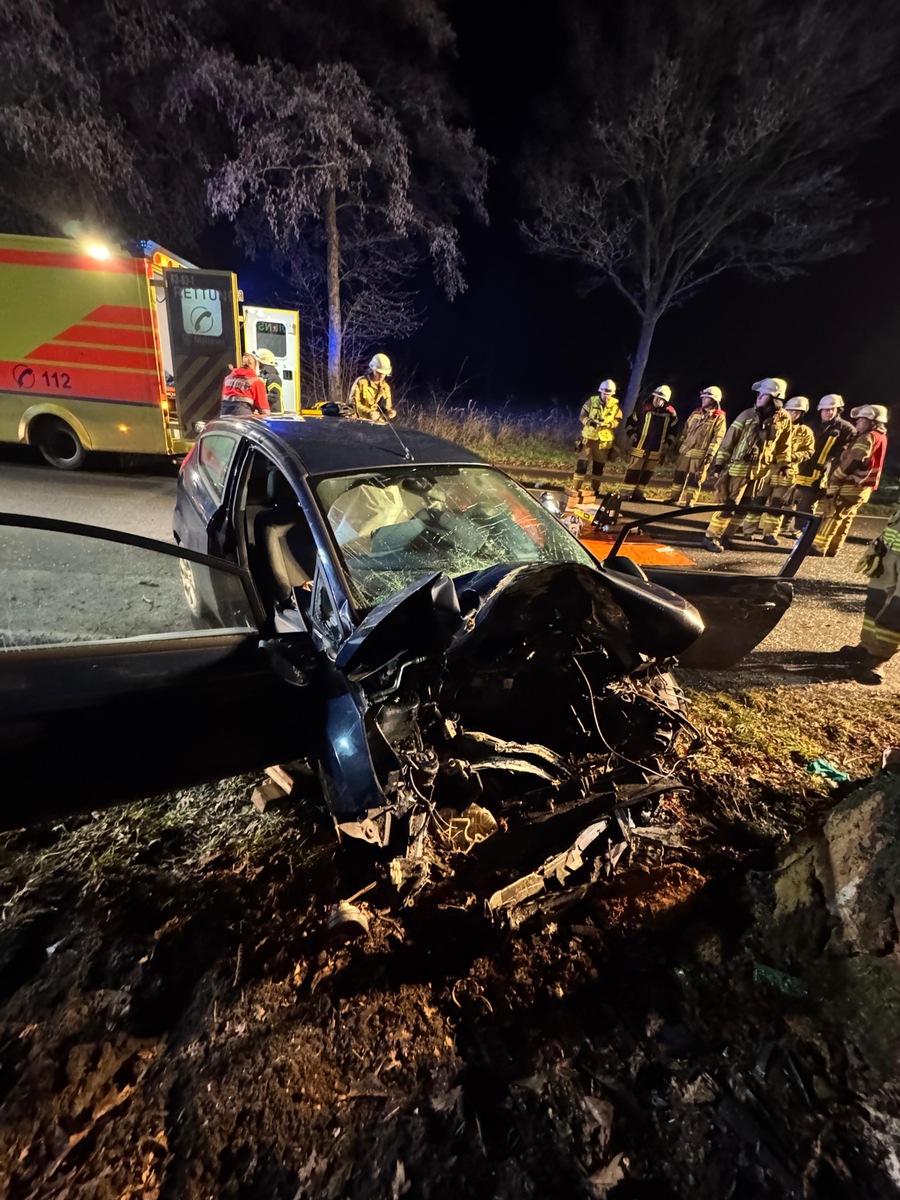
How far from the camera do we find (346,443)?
9.52ft

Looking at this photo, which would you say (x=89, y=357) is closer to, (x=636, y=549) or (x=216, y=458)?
(x=216, y=458)

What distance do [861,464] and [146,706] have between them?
25.0 ft

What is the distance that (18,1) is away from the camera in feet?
29.2

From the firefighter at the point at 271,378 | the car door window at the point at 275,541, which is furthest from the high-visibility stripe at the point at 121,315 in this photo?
the car door window at the point at 275,541

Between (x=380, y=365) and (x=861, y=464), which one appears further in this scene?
(x=380, y=365)

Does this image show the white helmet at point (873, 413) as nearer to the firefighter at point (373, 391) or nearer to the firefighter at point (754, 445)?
the firefighter at point (754, 445)

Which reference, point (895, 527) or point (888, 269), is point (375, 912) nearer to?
point (895, 527)

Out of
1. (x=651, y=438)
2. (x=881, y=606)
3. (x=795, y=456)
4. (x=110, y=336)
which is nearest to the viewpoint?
(x=881, y=606)

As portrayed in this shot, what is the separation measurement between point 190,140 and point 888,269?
23721mm

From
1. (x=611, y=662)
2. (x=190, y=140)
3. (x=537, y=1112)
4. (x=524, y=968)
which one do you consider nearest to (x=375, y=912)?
(x=524, y=968)

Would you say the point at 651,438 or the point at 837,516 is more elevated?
the point at 651,438

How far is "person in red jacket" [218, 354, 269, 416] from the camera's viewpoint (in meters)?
6.47

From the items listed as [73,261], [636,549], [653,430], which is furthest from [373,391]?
[653,430]

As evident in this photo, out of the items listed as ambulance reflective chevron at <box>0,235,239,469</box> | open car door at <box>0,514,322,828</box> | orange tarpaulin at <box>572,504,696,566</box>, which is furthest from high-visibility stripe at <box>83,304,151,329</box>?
orange tarpaulin at <box>572,504,696,566</box>
